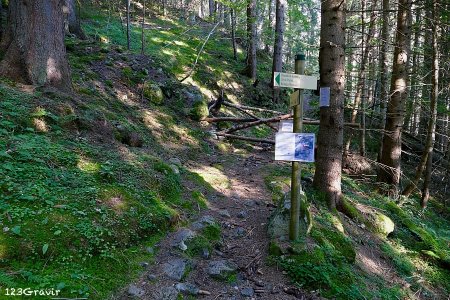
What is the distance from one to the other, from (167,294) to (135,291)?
332mm

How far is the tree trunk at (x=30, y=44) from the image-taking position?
6.11m

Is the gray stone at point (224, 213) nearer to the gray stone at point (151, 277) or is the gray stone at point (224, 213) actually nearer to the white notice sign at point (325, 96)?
the gray stone at point (151, 277)

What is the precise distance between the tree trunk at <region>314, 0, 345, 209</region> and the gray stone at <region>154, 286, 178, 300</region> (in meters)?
3.65

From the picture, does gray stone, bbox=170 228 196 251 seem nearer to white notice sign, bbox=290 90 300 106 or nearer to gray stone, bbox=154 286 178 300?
gray stone, bbox=154 286 178 300

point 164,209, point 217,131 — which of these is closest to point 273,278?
point 164,209

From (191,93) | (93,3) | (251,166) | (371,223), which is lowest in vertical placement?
(371,223)

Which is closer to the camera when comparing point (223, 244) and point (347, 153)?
point (223, 244)

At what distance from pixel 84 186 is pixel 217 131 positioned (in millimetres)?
6599

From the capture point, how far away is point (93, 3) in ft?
77.9

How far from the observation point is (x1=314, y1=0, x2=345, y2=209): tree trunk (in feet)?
18.4

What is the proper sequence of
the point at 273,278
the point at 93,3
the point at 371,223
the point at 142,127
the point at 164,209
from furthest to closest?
the point at 93,3, the point at 142,127, the point at 371,223, the point at 164,209, the point at 273,278

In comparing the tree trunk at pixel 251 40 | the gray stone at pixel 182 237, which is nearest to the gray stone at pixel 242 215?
the gray stone at pixel 182 237

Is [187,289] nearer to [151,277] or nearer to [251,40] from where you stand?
[151,277]

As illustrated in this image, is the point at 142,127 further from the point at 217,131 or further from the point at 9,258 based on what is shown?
the point at 9,258
